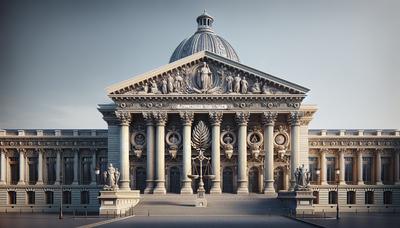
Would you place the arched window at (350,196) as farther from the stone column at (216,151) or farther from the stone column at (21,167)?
the stone column at (21,167)

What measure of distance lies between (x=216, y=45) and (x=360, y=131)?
3648 centimetres

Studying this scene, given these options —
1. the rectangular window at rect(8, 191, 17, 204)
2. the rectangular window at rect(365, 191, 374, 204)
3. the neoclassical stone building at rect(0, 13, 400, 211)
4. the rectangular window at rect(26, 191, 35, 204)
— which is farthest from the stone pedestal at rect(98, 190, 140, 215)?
the rectangular window at rect(365, 191, 374, 204)

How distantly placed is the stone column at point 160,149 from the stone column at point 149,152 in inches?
31.6

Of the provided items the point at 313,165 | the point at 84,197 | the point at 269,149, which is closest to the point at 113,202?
the point at 269,149

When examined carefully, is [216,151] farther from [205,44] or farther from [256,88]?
[205,44]

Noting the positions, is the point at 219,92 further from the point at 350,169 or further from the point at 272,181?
the point at 350,169

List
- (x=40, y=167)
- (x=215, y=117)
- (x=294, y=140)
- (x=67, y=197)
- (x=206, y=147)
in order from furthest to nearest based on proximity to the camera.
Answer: (x=40, y=167) → (x=67, y=197) → (x=206, y=147) → (x=294, y=140) → (x=215, y=117)

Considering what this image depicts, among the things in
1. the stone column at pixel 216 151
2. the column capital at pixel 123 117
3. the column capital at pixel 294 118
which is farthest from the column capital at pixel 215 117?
the column capital at pixel 123 117

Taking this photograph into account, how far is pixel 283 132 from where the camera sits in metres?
65.1

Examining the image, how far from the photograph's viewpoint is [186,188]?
60.8 metres

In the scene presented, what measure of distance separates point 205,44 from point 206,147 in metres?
37.5

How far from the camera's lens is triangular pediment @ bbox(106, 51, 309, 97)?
61.4 meters

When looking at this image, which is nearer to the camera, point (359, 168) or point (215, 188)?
point (215, 188)

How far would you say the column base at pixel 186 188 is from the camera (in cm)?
6038
